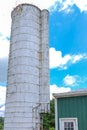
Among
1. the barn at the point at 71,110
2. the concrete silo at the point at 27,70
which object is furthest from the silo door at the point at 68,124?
the concrete silo at the point at 27,70

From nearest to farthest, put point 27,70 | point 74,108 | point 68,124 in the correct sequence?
point 74,108, point 68,124, point 27,70

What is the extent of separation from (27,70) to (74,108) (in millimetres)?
4348

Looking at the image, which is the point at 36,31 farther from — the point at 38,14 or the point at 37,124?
the point at 37,124

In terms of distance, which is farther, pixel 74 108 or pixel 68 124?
pixel 68 124

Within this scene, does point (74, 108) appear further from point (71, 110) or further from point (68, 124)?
point (68, 124)

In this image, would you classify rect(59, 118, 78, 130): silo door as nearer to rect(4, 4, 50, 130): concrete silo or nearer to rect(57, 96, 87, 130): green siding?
rect(57, 96, 87, 130): green siding

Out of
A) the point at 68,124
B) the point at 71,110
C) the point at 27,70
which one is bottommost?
the point at 68,124

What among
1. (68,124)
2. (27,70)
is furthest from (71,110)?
(27,70)

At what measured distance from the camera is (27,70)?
11711 mm

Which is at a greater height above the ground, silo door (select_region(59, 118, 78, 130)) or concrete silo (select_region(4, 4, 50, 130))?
concrete silo (select_region(4, 4, 50, 130))

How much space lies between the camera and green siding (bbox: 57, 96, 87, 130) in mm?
7883

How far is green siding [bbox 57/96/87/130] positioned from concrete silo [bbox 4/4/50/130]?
121 inches

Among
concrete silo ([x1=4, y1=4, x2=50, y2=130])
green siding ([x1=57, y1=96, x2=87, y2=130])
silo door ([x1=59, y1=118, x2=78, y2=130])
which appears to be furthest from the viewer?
concrete silo ([x1=4, y1=4, x2=50, y2=130])

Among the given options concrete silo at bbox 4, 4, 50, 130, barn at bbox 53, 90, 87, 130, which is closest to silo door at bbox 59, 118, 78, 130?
barn at bbox 53, 90, 87, 130
